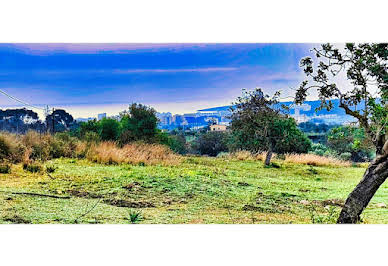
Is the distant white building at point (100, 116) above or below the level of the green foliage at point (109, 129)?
above

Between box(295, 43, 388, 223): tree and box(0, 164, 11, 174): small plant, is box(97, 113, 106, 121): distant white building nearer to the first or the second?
box(0, 164, 11, 174): small plant

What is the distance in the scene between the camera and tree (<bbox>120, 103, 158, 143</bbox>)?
659 centimetres

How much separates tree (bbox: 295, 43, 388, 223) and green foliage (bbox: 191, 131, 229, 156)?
1.12 metres

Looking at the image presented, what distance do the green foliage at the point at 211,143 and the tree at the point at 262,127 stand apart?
0.13 meters

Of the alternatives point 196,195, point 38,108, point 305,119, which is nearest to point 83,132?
point 38,108

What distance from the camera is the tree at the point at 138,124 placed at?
6589 mm

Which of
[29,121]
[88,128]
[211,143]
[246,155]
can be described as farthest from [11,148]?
[246,155]

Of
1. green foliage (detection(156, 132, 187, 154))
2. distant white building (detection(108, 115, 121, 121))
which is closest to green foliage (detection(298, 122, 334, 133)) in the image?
green foliage (detection(156, 132, 187, 154))

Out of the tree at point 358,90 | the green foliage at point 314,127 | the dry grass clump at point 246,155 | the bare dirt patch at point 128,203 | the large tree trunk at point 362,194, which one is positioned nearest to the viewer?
the large tree trunk at point 362,194

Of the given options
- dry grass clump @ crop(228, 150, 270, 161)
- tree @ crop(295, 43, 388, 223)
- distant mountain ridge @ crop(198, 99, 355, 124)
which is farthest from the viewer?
dry grass clump @ crop(228, 150, 270, 161)

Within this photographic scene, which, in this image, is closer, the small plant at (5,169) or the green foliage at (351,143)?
the green foliage at (351,143)

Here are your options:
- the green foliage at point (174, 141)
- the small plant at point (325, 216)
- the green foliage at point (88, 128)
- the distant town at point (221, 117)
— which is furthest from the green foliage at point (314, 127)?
the green foliage at point (88, 128)

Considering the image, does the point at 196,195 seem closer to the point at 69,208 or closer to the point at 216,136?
the point at 216,136

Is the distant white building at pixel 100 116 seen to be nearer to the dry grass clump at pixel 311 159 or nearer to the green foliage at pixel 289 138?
the green foliage at pixel 289 138
